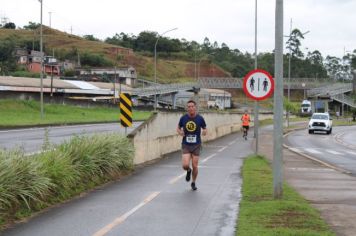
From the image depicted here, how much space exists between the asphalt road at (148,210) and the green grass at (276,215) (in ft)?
0.70

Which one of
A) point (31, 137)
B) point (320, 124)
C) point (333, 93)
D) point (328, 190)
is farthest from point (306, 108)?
point (328, 190)

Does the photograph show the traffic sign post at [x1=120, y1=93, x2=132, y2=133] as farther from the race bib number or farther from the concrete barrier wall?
the race bib number

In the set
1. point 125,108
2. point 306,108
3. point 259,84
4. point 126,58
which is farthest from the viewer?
point 126,58

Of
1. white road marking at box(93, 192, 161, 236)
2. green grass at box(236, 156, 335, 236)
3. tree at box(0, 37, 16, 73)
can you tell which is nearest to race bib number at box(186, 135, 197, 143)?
green grass at box(236, 156, 335, 236)

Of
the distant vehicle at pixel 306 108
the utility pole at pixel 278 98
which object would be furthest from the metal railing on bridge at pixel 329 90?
the utility pole at pixel 278 98

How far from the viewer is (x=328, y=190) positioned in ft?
42.2

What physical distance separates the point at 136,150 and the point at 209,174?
2.72 m

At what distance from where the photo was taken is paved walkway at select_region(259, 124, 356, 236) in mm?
8969

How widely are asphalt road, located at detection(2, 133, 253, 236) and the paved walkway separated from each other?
4.63 feet

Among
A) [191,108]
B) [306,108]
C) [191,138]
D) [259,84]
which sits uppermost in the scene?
[306,108]

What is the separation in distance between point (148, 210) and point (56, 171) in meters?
2.01

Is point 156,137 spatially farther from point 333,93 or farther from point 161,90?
point 333,93

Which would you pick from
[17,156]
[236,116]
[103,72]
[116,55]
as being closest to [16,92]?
[236,116]

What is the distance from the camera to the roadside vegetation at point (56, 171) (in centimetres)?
922
